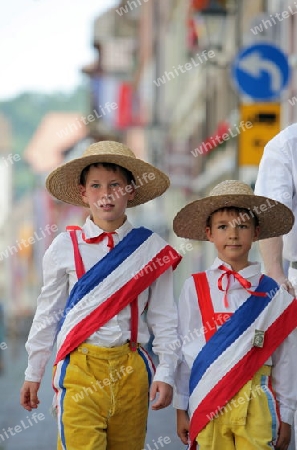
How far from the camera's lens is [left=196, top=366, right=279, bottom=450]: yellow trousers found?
5000 mm

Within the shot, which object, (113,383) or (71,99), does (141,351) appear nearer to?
(113,383)

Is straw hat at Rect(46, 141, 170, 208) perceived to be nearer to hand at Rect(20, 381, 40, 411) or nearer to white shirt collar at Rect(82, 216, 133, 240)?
white shirt collar at Rect(82, 216, 133, 240)

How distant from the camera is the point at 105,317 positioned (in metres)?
5.14

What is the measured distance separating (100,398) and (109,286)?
485mm

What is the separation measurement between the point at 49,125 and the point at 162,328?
96.3 meters

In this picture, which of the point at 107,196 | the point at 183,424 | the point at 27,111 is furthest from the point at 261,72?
the point at 27,111

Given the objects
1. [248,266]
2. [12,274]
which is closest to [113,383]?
[248,266]

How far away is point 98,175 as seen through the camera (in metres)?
5.41

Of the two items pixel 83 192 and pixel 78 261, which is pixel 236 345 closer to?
pixel 78 261

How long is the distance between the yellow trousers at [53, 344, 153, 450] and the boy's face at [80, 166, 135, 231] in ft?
1.89

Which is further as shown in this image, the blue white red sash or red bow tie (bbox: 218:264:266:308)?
red bow tie (bbox: 218:264:266:308)

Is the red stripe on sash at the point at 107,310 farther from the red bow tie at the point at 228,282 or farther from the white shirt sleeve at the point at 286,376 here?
the white shirt sleeve at the point at 286,376

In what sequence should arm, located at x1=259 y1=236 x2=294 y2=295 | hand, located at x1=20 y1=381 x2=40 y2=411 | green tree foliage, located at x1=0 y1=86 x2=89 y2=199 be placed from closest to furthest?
hand, located at x1=20 y1=381 x2=40 y2=411, arm, located at x1=259 y1=236 x2=294 y2=295, green tree foliage, located at x1=0 y1=86 x2=89 y2=199

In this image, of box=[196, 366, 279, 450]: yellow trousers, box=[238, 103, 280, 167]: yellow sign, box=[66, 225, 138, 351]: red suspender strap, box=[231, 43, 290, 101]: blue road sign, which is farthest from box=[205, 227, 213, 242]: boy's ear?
box=[231, 43, 290, 101]: blue road sign
